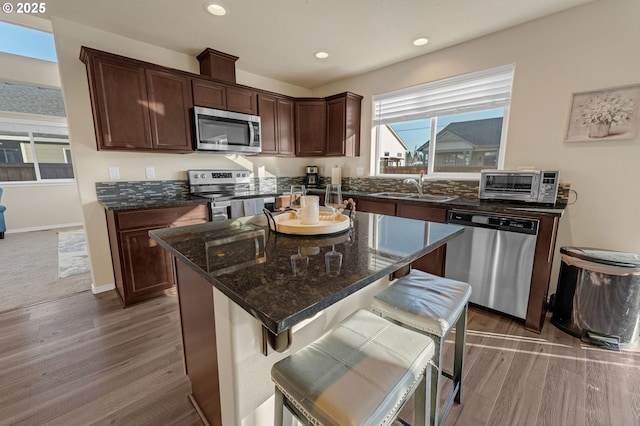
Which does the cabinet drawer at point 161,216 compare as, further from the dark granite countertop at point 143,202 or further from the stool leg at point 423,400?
the stool leg at point 423,400

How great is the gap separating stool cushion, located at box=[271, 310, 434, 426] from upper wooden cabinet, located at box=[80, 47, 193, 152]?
267 cm

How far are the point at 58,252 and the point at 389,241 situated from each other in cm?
517

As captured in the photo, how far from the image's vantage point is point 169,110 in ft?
8.96

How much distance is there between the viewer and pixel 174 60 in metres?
2.98

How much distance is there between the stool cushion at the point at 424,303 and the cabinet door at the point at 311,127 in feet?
9.47

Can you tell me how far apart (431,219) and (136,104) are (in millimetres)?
3028

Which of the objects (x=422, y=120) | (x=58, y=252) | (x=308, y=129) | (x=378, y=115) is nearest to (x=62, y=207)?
(x=58, y=252)

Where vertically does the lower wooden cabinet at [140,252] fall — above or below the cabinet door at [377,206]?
below

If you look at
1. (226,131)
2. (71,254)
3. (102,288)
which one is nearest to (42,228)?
(71,254)

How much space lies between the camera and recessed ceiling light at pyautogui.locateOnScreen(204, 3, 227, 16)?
2.13m

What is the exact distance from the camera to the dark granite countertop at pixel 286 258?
617 mm

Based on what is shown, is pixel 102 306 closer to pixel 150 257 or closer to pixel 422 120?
pixel 150 257

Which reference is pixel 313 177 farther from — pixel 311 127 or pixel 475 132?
pixel 475 132

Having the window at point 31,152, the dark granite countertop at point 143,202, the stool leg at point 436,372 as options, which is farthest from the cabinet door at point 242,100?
the window at point 31,152
